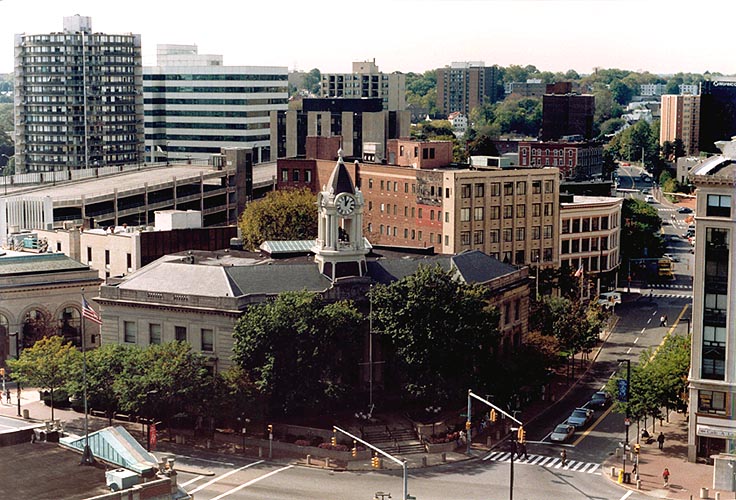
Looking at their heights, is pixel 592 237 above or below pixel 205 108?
below

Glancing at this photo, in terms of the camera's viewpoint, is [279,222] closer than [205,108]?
Yes

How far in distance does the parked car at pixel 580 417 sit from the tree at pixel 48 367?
24.1m

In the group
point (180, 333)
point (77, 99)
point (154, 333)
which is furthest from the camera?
point (77, 99)

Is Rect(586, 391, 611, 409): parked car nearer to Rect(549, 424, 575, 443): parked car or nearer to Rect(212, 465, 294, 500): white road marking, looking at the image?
Rect(549, 424, 575, 443): parked car

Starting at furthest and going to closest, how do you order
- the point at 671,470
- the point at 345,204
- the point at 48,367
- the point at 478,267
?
the point at 478,267 → the point at 345,204 → the point at 48,367 → the point at 671,470

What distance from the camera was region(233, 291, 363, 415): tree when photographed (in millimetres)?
65062

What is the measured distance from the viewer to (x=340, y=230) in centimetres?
7175

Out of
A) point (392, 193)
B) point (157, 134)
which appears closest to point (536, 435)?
point (392, 193)

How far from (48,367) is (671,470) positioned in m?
29.4

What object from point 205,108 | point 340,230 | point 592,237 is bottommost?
point 592,237

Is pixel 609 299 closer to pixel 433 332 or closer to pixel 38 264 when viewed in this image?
pixel 433 332

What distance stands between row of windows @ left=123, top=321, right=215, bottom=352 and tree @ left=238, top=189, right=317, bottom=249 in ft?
93.2

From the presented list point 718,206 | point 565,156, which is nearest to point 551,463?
point 718,206

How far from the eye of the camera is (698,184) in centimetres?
6384
